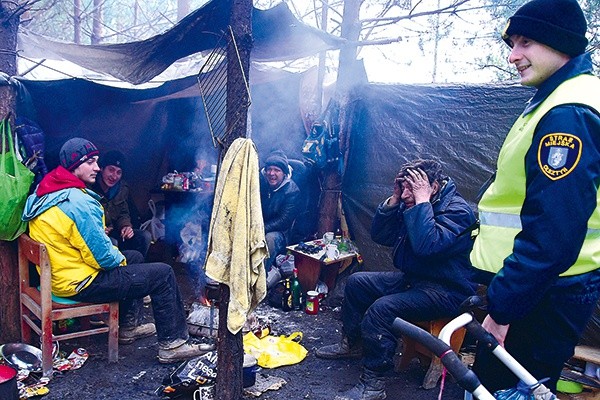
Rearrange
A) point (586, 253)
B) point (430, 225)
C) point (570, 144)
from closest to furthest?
point (570, 144), point (586, 253), point (430, 225)

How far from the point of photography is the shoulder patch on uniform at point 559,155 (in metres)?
1.56

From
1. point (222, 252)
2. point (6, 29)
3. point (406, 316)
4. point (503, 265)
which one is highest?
point (6, 29)

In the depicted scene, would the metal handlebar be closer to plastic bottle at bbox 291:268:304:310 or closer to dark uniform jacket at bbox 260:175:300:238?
plastic bottle at bbox 291:268:304:310

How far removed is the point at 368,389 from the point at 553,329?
75.1 inches

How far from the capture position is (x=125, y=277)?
369 centimetres

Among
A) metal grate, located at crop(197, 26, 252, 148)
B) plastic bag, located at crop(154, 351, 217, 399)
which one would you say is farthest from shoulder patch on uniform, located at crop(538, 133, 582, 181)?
plastic bag, located at crop(154, 351, 217, 399)

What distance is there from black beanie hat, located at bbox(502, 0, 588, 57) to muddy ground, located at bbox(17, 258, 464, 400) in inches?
109

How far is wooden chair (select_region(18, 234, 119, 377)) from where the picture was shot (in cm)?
337

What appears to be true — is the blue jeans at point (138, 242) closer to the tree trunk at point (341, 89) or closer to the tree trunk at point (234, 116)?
the tree trunk at point (341, 89)

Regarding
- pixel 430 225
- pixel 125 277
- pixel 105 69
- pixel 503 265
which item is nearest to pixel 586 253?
pixel 503 265

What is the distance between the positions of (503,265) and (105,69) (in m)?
4.66

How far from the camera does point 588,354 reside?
356 centimetres

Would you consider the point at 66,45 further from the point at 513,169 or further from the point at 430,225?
the point at 513,169

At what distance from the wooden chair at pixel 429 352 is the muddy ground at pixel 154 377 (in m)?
0.09
